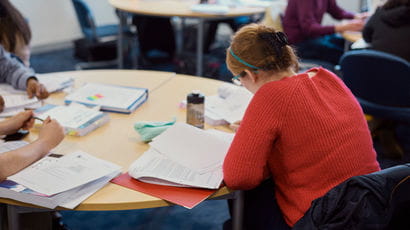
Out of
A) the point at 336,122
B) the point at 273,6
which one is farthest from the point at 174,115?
the point at 273,6

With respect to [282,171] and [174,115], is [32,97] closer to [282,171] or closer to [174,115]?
[174,115]

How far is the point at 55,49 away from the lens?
563cm

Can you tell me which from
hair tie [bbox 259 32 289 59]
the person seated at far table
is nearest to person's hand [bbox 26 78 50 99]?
the person seated at far table

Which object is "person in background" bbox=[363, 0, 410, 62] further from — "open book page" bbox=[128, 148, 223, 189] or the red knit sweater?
"open book page" bbox=[128, 148, 223, 189]

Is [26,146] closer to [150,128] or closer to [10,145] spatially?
[10,145]

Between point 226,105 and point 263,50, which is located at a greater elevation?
point 263,50

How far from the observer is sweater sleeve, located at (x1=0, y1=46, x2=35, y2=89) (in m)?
2.09

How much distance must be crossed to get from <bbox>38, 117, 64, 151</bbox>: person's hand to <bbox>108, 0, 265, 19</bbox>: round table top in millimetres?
2499

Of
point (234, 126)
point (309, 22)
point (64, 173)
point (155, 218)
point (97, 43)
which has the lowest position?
point (155, 218)

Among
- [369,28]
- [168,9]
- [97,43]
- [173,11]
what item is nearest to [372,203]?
[369,28]

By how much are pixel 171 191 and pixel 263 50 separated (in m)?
0.52

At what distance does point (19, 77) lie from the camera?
209 cm

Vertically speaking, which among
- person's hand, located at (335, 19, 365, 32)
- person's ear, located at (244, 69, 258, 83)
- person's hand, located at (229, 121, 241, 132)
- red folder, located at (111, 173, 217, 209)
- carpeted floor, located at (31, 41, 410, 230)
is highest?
person's ear, located at (244, 69, 258, 83)

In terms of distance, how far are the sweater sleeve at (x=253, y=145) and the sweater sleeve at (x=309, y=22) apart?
7.15 ft
